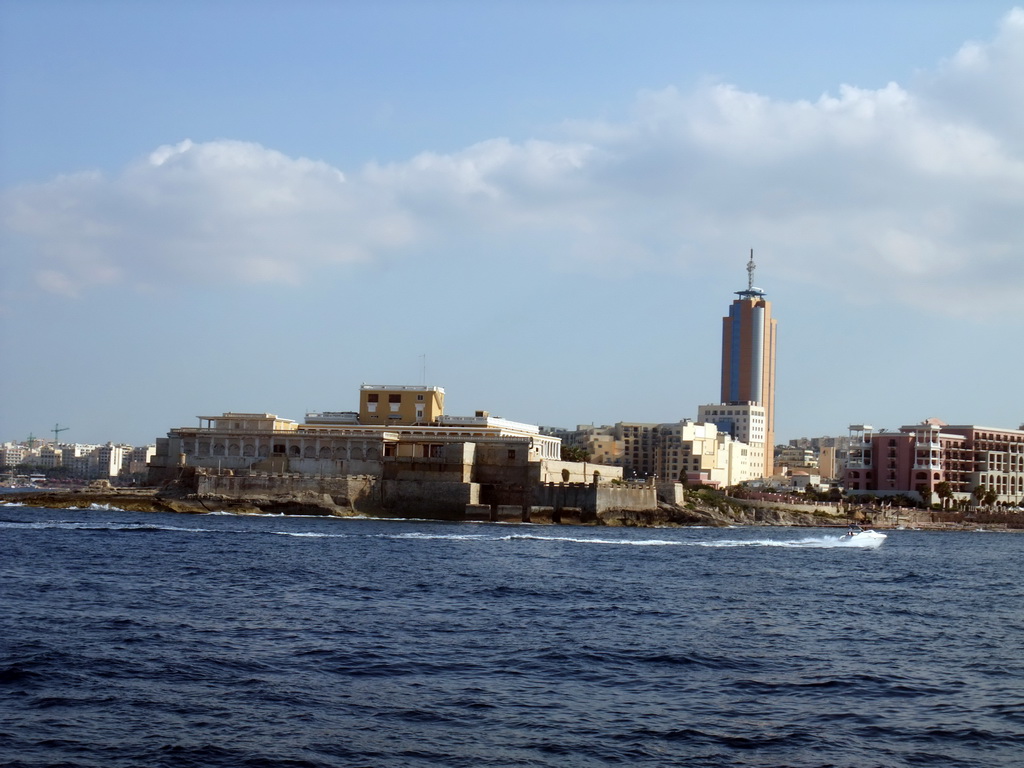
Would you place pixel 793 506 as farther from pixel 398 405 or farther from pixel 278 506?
pixel 278 506

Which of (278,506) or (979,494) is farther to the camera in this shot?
(979,494)

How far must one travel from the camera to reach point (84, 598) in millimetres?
34906

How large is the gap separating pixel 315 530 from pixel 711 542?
25.2 meters

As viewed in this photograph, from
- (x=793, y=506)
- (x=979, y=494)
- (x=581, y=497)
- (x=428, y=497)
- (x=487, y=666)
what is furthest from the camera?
(x=979, y=494)

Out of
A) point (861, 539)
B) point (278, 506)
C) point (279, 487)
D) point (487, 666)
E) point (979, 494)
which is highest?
point (979, 494)

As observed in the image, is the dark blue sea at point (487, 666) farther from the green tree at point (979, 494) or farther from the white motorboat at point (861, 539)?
the green tree at point (979, 494)

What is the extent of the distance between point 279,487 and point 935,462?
85388 millimetres

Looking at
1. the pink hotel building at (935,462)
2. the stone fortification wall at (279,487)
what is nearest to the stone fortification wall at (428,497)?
the stone fortification wall at (279,487)

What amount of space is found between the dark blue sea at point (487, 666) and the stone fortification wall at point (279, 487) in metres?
52.6

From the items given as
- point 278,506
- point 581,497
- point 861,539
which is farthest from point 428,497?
point 861,539

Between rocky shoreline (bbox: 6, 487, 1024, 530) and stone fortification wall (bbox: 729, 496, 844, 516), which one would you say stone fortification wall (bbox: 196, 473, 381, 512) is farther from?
stone fortification wall (bbox: 729, 496, 844, 516)

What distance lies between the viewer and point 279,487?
105 meters

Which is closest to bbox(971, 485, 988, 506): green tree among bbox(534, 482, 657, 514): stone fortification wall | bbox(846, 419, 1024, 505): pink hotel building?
bbox(846, 419, 1024, 505): pink hotel building

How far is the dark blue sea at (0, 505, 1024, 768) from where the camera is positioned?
1933 cm
